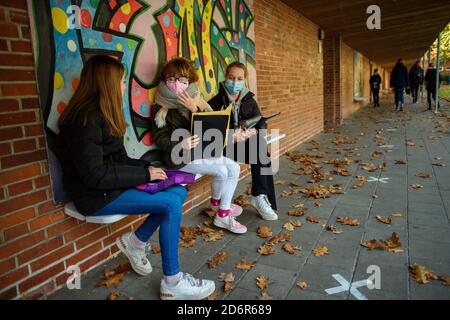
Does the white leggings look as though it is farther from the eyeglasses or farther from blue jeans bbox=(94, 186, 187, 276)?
blue jeans bbox=(94, 186, 187, 276)

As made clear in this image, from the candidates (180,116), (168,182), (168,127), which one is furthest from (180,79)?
(168,182)

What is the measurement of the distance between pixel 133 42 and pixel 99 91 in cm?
107

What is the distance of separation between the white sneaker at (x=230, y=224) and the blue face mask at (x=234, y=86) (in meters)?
1.29

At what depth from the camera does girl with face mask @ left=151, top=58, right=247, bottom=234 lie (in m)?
3.08

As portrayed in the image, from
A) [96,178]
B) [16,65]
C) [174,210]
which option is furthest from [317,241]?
[16,65]

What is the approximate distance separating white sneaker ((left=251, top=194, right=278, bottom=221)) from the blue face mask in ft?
3.72

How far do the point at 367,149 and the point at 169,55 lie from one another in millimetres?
5090

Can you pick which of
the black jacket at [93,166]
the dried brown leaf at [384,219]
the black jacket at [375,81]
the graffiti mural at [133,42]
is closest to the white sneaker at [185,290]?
the black jacket at [93,166]

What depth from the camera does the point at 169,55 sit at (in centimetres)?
353

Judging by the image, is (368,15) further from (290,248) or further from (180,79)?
A: (290,248)

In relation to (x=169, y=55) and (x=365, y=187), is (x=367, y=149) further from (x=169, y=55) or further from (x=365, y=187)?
(x=169, y=55)

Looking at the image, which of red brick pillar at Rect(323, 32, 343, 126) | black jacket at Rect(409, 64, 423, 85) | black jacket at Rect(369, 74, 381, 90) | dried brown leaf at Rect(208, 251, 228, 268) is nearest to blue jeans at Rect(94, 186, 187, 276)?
dried brown leaf at Rect(208, 251, 228, 268)

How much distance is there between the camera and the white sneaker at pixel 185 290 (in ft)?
7.57
